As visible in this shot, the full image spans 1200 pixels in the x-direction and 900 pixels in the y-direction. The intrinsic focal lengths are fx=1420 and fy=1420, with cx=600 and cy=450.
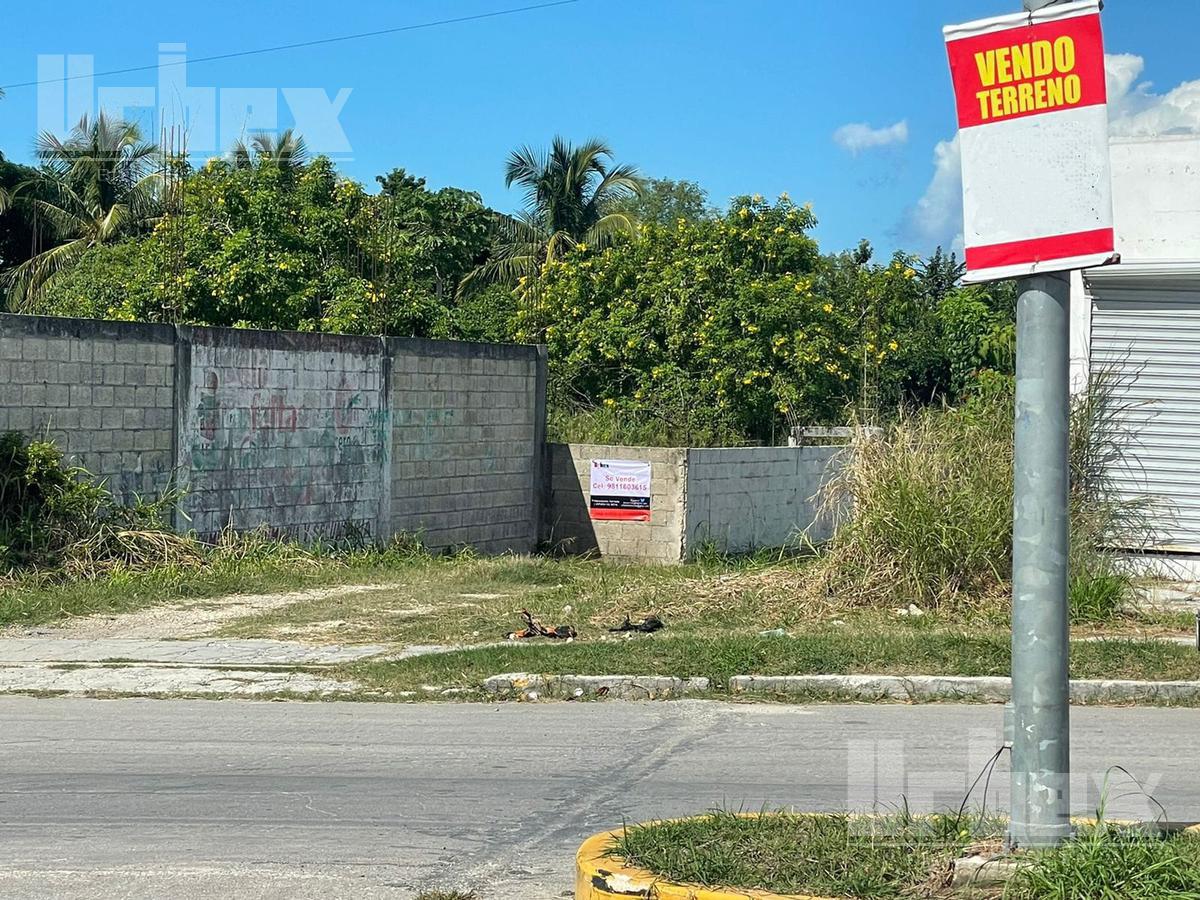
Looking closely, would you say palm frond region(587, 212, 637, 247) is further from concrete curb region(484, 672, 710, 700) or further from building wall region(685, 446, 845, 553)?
concrete curb region(484, 672, 710, 700)

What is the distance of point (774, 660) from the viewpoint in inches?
410

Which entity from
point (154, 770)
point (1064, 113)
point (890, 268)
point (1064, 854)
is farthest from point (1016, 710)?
point (890, 268)

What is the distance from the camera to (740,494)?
21781 millimetres

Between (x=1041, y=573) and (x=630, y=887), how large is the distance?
1.76 metres

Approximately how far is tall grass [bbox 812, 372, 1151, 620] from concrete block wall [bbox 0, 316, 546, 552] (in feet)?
23.9

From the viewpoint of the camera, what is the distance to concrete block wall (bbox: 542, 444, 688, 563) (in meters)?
20.4

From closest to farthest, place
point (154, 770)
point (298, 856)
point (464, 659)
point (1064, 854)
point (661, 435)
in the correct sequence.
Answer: point (1064, 854) → point (298, 856) → point (154, 770) → point (464, 659) → point (661, 435)

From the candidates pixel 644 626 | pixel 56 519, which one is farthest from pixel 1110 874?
pixel 56 519

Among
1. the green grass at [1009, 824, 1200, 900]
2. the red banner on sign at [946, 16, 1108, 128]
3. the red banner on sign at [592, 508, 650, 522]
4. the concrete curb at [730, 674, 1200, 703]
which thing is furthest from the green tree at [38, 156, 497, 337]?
the green grass at [1009, 824, 1200, 900]

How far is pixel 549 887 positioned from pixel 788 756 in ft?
8.95

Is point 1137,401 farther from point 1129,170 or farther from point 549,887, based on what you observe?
point 549,887

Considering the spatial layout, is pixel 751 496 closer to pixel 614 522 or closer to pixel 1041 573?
pixel 614 522

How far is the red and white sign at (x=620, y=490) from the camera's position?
20.8 meters

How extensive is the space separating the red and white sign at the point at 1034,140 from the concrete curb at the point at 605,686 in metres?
5.71
